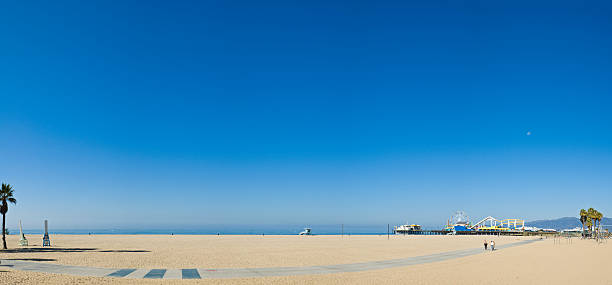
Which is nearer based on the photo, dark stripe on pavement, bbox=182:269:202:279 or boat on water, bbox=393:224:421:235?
dark stripe on pavement, bbox=182:269:202:279

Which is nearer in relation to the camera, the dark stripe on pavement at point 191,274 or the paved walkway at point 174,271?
the dark stripe on pavement at point 191,274

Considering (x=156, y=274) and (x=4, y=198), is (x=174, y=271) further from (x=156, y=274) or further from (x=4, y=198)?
(x=4, y=198)

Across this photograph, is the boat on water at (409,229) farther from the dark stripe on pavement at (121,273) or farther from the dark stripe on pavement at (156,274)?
the dark stripe on pavement at (121,273)

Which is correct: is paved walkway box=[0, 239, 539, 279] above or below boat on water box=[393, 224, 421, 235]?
above

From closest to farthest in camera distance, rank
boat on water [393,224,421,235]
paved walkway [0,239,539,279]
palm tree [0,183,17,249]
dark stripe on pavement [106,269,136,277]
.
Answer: dark stripe on pavement [106,269,136,277] → paved walkway [0,239,539,279] → palm tree [0,183,17,249] → boat on water [393,224,421,235]

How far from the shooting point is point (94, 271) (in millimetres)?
20875

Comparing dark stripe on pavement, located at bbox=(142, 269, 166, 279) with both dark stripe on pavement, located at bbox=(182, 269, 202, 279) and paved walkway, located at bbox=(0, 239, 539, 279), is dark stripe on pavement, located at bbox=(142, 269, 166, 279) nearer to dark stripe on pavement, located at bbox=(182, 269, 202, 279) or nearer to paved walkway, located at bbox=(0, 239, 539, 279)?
paved walkway, located at bbox=(0, 239, 539, 279)

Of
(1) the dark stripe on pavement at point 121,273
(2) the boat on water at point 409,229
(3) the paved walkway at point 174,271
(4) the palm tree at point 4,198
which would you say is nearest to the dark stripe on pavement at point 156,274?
(3) the paved walkway at point 174,271

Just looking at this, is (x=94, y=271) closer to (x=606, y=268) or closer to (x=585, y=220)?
(x=606, y=268)

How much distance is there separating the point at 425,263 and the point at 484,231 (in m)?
130

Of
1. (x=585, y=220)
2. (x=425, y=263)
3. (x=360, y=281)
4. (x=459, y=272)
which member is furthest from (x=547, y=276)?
(x=585, y=220)

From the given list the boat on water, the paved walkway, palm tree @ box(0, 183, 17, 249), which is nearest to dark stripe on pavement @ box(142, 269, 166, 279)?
the paved walkway

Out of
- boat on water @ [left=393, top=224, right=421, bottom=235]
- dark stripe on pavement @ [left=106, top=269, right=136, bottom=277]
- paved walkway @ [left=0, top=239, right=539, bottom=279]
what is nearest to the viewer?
dark stripe on pavement @ [left=106, top=269, right=136, bottom=277]

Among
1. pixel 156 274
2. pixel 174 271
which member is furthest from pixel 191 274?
pixel 156 274
